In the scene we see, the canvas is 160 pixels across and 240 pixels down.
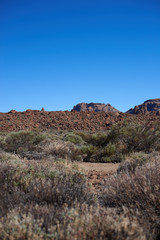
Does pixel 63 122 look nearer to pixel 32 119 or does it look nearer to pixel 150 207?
pixel 32 119

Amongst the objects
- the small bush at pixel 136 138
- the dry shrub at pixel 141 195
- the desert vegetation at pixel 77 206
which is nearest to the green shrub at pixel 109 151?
the small bush at pixel 136 138

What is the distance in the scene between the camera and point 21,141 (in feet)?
54.8

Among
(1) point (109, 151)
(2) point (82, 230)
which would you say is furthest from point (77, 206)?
(1) point (109, 151)

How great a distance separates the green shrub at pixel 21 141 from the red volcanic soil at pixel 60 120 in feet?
74.1

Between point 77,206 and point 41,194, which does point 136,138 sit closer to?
point 41,194

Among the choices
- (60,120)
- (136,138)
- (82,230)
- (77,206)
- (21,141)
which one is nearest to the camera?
(82,230)

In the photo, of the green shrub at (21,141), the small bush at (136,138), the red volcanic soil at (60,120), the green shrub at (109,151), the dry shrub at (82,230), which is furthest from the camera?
the red volcanic soil at (60,120)

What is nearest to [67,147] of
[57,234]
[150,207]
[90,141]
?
[90,141]

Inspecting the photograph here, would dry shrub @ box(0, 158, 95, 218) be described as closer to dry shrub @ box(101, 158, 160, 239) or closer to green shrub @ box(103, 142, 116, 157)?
dry shrub @ box(101, 158, 160, 239)

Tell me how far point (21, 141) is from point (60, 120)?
98.3 feet

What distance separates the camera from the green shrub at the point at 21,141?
15.8 meters

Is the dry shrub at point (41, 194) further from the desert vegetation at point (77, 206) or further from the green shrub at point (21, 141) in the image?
the green shrub at point (21, 141)

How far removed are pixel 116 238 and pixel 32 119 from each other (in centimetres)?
4580

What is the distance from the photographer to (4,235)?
2748mm
